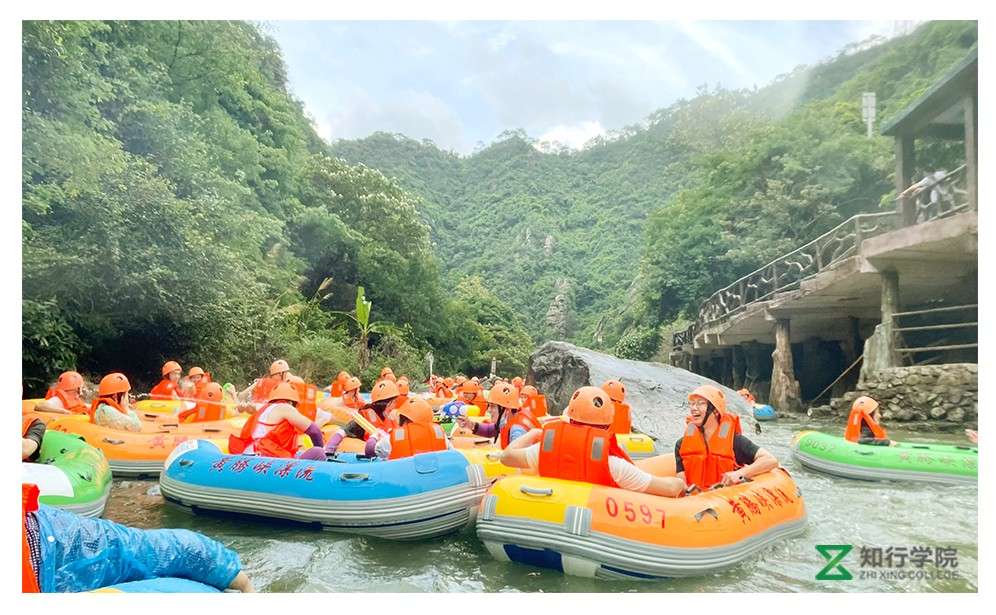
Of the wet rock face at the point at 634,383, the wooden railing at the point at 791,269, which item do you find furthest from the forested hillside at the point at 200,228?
the wooden railing at the point at 791,269

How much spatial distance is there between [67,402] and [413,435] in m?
3.74

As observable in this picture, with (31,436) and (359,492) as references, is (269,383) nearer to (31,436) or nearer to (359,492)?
(31,436)

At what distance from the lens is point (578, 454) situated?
3.73 m

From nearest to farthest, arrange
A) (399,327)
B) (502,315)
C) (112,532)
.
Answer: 1. (112,532)
2. (399,327)
3. (502,315)

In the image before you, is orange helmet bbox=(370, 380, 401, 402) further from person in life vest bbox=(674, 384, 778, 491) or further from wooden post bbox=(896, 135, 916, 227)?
wooden post bbox=(896, 135, 916, 227)

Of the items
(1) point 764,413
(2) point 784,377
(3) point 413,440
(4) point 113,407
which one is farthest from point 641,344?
(3) point 413,440

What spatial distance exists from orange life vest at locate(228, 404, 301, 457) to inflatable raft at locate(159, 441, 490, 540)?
0.65 feet

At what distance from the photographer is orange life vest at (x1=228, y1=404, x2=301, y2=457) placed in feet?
16.3

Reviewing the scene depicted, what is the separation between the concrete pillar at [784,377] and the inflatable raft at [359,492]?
369 inches

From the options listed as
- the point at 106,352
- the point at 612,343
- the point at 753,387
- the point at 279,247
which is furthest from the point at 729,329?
the point at 106,352

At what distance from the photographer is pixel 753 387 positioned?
14945mm

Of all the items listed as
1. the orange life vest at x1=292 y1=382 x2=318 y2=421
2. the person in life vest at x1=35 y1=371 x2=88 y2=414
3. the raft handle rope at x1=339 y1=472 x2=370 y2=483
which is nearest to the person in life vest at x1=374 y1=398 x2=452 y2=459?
the raft handle rope at x1=339 y1=472 x2=370 y2=483
